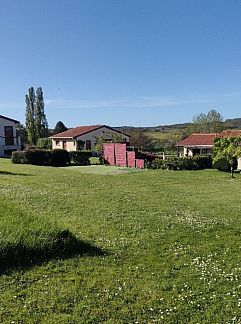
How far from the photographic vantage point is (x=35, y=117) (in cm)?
7631

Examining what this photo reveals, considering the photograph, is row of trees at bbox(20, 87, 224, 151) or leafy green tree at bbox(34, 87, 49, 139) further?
leafy green tree at bbox(34, 87, 49, 139)

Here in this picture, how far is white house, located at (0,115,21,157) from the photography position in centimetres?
5384

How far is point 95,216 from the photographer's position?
11.5 metres

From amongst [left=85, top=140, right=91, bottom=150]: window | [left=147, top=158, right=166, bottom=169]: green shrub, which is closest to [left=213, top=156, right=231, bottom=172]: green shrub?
[left=147, top=158, right=166, bottom=169]: green shrub

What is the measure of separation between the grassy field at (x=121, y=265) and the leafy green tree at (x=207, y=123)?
59.2 meters

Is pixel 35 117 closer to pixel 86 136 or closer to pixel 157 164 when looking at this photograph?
pixel 86 136

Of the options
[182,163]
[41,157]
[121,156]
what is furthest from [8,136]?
[182,163]

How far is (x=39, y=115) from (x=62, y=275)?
72.7 metres

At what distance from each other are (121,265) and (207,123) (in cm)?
6775

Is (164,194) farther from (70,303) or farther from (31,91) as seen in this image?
(31,91)

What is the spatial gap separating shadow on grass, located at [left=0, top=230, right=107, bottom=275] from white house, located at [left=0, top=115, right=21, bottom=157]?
48699mm

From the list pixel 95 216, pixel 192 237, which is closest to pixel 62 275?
pixel 192 237

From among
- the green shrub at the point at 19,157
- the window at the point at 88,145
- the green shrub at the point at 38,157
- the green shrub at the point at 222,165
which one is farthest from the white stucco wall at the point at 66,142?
the green shrub at the point at 222,165

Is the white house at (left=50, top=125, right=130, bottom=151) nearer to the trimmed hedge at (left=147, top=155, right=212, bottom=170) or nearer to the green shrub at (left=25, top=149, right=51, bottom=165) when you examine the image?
the green shrub at (left=25, top=149, right=51, bottom=165)
